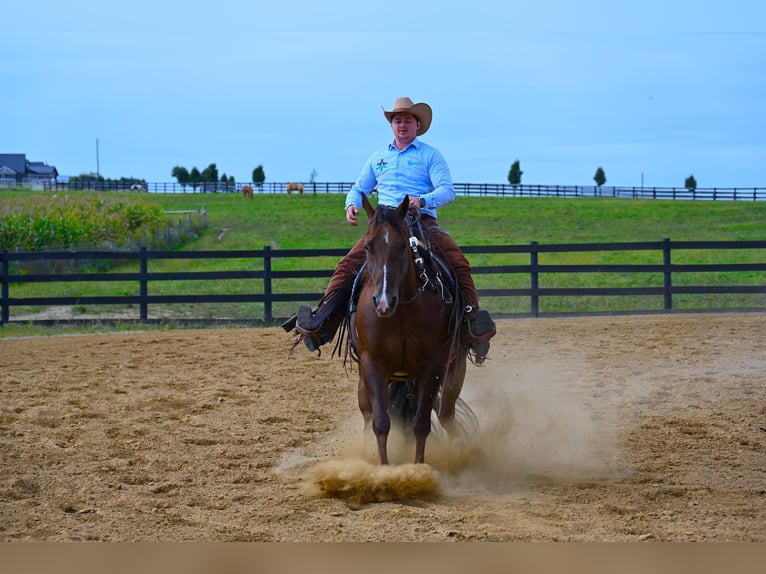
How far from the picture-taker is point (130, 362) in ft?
37.0

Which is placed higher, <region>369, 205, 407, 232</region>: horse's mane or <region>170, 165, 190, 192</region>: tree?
<region>170, 165, 190, 192</region>: tree

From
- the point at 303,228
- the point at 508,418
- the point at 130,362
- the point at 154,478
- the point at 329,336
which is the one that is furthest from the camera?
the point at 303,228

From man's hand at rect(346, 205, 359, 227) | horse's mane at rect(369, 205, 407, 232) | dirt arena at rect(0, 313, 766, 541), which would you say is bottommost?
dirt arena at rect(0, 313, 766, 541)

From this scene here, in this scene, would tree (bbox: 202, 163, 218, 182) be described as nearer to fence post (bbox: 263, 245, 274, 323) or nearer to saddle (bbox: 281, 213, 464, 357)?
fence post (bbox: 263, 245, 274, 323)

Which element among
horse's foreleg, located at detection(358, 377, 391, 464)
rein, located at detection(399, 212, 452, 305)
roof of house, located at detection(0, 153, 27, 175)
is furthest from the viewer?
roof of house, located at detection(0, 153, 27, 175)

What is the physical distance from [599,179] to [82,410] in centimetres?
7392

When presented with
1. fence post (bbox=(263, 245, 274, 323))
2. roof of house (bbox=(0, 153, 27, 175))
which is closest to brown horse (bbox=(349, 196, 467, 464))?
fence post (bbox=(263, 245, 274, 323))

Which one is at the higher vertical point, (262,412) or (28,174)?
(28,174)

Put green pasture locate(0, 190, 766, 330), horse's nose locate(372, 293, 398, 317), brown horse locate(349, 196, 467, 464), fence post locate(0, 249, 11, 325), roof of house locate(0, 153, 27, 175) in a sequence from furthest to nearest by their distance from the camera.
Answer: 1. roof of house locate(0, 153, 27, 175)
2. green pasture locate(0, 190, 766, 330)
3. fence post locate(0, 249, 11, 325)
4. brown horse locate(349, 196, 467, 464)
5. horse's nose locate(372, 293, 398, 317)

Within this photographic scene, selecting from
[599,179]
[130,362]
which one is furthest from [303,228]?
[599,179]

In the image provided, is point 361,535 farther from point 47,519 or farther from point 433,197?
point 433,197

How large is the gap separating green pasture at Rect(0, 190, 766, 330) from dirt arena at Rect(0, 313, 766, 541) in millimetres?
6706

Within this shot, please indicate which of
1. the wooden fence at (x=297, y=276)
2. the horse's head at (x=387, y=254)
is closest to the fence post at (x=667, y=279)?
the wooden fence at (x=297, y=276)

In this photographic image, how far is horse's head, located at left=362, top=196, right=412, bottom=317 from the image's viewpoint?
5.19m
